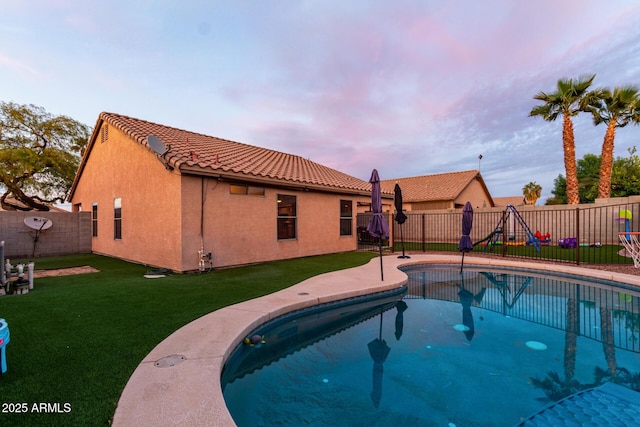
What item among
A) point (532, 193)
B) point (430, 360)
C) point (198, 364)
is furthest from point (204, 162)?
point (532, 193)

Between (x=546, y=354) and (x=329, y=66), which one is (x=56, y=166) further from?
(x=546, y=354)

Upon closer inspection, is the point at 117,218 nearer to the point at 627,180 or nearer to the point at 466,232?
the point at 466,232

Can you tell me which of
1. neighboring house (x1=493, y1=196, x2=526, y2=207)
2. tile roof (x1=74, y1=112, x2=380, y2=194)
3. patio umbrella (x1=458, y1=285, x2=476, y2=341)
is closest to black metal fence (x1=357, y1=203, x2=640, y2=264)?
patio umbrella (x1=458, y1=285, x2=476, y2=341)

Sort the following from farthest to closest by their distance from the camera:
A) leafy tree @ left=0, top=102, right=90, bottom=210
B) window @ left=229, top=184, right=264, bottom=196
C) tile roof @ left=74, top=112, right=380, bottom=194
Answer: leafy tree @ left=0, top=102, right=90, bottom=210
window @ left=229, top=184, right=264, bottom=196
tile roof @ left=74, top=112, right=380, bottom=194

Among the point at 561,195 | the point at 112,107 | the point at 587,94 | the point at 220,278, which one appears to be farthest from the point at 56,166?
the point at 561,195

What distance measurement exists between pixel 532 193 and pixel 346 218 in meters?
41.3

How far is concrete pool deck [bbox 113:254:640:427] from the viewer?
208cm

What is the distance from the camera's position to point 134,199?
1005 centimetres

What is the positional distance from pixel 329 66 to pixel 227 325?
1102 centimetres

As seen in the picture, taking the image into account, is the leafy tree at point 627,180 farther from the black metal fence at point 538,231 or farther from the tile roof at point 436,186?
the black metal fence at point 538,231

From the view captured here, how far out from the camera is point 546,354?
4.03 metres

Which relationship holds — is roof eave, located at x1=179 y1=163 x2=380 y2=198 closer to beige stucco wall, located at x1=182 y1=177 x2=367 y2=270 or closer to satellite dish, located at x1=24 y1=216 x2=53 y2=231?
beige stucco wall, located at x1=182 y1=177 x2=367 y2=270

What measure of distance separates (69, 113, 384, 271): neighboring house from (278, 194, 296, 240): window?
0.04 meters

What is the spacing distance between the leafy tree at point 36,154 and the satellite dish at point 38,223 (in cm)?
797
